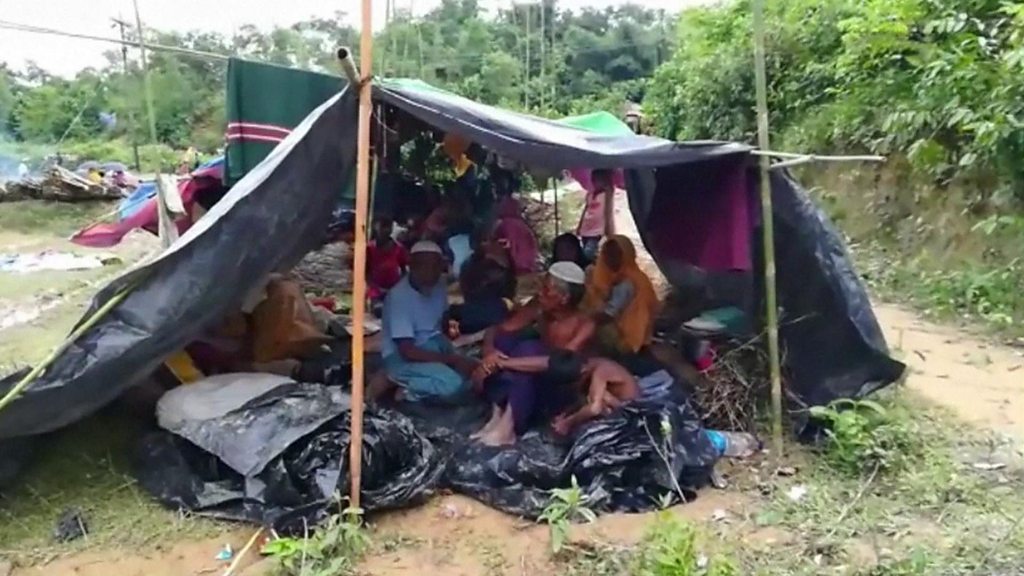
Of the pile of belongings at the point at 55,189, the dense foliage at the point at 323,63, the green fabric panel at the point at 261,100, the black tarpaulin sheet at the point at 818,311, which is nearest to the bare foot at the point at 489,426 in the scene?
the black tarpaulin sheet at the point at 818,311

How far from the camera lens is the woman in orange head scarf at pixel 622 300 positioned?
427 centimetres

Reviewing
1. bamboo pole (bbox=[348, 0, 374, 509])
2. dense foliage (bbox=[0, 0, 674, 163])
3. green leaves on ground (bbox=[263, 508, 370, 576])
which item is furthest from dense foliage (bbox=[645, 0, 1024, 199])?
dense foliage (bbox=[0, 0, 674, 163])

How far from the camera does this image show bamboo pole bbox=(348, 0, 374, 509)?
312 cm

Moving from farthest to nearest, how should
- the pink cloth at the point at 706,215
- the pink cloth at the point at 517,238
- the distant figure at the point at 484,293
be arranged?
the pink cloth at the point at 517,238
the distant figure at the point at 484,293
the pink cloth at the point at 706,215

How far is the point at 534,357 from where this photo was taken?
4129 mm

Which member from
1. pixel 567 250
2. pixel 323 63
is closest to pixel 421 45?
pixel 323 63

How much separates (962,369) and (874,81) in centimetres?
462

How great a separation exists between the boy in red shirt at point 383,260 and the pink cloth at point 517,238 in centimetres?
78

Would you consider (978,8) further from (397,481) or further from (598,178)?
(397,481)

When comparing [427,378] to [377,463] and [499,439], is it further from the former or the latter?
[377,463]

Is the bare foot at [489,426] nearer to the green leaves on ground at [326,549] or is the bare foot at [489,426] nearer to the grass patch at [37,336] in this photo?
the green leaves on ground at [326,549]

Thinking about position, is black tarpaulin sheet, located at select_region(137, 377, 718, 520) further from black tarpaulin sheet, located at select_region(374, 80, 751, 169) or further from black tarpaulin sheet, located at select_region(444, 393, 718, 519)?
black tarpaulin sheet, located at select_region(374, 80, 751, 169)

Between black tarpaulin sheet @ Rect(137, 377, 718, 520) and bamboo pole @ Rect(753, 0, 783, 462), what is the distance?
0.39m

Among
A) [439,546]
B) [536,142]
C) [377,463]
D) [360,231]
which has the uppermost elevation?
[536,142]
